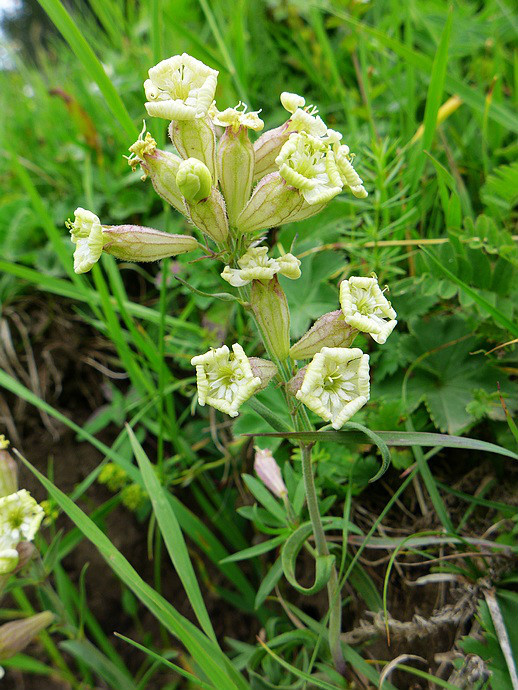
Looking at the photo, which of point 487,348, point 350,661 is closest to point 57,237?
point 487,348

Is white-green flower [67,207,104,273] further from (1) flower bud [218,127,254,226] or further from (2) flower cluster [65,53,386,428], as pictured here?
(1) flower bud [218,127,254,226]

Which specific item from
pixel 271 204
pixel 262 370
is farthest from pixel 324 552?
pixel 271 204

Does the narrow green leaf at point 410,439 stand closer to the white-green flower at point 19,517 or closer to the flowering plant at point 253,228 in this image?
the flowering plant at point 253,228

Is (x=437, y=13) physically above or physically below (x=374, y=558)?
above

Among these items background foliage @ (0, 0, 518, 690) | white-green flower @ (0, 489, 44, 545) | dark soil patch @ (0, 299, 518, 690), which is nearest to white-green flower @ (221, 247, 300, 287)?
background foliage @ (0, 0, 518, 690)

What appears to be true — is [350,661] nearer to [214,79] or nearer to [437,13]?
[214,79]

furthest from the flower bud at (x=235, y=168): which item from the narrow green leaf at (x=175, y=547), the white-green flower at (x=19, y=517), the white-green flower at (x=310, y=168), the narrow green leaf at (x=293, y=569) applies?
the white-green flower at (x=19, y=517)
